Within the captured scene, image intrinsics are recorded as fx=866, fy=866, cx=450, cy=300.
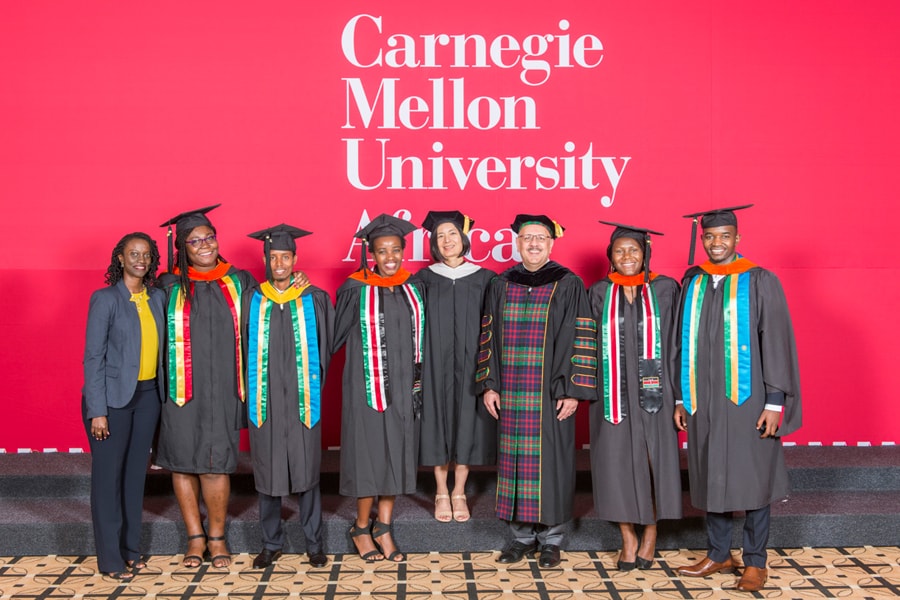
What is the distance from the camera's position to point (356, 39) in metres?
4.90

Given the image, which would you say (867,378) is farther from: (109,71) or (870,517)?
(109,71)

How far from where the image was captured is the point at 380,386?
382 cm

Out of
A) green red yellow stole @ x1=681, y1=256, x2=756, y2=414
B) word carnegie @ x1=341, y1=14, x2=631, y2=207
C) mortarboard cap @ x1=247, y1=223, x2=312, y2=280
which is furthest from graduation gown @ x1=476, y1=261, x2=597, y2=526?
word carnegie @ x1=341, y1=14, x2=631, y2=207

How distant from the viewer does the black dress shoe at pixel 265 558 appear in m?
3.76

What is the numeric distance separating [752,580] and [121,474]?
2662 millimetres

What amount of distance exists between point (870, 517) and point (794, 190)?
191 cm

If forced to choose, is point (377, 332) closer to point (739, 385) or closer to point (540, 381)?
point (540, 381)

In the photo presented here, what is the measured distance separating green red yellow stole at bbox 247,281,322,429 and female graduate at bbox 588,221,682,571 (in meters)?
1.24

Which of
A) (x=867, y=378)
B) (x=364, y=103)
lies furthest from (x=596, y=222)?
(x=867, y=378)

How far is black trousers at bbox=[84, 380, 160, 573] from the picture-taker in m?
3.61

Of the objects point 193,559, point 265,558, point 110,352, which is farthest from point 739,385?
point 110,352

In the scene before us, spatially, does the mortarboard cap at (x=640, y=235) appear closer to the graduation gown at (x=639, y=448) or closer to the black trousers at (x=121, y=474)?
the graduation gown at (x=639, y=448)

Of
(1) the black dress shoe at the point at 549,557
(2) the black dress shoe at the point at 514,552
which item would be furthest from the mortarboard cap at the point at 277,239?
(1) the black dress shoe at the point at 549,557

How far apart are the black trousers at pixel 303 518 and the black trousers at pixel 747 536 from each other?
169 centimetres
